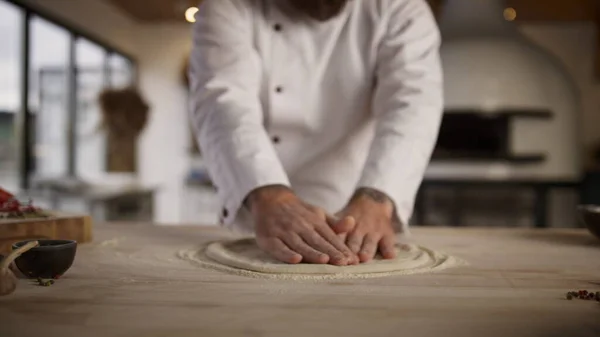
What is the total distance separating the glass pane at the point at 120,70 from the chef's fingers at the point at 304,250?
4.56m

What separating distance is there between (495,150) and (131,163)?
3.05 meters

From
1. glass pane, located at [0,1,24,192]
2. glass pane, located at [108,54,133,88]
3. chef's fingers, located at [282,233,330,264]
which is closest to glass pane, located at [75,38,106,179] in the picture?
glass pane, located at [108,54,133,88]

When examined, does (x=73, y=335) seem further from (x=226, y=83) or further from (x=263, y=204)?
(x=226, y=83)

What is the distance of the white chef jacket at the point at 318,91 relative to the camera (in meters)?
1.08

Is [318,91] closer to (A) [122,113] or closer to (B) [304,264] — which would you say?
(B) [304,264]

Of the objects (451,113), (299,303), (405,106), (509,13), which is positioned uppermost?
(509,13)

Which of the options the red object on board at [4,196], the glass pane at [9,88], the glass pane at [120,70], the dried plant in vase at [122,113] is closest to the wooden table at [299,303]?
the red object on board at [4,196]

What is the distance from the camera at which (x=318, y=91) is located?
124 cm

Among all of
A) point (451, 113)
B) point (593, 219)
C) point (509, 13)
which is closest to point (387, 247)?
point (593, 219)

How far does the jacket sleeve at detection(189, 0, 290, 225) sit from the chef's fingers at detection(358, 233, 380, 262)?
184 mm

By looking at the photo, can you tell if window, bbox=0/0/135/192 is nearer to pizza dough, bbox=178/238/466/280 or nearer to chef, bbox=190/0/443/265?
chef, bbox=190/0/443/265

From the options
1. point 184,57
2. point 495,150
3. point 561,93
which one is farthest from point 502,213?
point 184,57

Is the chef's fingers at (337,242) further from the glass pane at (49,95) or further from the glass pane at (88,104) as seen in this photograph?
the glass pane at (88,104)

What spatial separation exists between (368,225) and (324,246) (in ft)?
0.34
